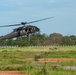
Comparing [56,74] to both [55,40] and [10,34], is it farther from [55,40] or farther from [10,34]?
[55,40]

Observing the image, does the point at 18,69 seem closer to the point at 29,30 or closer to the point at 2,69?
the point at 2,69

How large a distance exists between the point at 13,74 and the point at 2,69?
11.0ft

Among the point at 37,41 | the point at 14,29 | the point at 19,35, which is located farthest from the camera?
the point at 37,41

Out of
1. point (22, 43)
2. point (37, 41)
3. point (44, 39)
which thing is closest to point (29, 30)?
point (22, 43)

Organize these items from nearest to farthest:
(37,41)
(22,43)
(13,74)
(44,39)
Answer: (13,74) < (22,43) < (37,41) < (44,39)

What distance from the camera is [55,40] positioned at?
93375mm

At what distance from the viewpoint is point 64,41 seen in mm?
91125

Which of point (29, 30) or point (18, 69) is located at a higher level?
point (29, 30)

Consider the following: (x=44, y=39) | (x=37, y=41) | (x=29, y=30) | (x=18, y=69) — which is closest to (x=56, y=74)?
(x=18, y=69)

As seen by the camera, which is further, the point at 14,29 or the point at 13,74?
the point at 13,74

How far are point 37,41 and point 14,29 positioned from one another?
80.3 meters

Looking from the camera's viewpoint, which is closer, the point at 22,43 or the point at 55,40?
the point at 22,43

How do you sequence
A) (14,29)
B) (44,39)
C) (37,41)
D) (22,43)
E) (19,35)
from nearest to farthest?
(19,35), (14,29), (22,43), (37,41), (44,39)

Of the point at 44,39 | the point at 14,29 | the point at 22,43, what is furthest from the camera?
the point at 44,39
